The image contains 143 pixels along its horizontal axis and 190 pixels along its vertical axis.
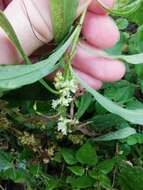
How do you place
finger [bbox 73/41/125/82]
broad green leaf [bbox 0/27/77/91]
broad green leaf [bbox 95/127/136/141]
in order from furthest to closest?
broad green leaf [bbox 95/127/136/141]
finger [bbox 73/41/125/82]
broad green leaf [bbox 0/27/77/91]

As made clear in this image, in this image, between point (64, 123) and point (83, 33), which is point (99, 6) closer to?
point (83, 33)

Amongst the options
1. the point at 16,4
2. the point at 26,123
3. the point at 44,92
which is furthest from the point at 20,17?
the point at 26,123

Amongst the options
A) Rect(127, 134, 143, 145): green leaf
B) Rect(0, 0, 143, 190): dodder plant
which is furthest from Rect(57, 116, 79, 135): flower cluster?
Rect(127, 134, 143, 145): green leaf

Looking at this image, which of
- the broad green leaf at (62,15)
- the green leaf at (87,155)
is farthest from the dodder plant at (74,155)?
the broad green leaf at (62,15)

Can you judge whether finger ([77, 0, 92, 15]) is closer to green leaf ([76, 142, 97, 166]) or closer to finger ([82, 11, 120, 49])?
finger ([82, 11, 120, 49])

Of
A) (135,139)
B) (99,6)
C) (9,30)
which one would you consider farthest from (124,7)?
(135,139)

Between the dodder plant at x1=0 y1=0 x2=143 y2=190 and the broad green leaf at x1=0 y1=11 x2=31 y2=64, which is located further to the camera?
the dodder plant at x1=0 y1=0 x2=143 y2=190

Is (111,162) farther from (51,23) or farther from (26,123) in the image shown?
(51,23)
